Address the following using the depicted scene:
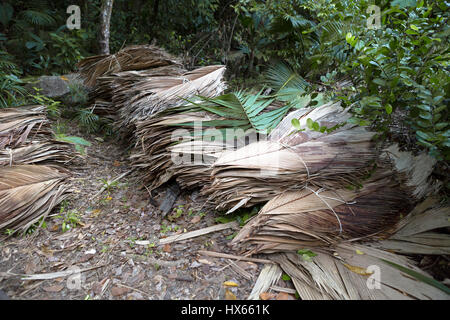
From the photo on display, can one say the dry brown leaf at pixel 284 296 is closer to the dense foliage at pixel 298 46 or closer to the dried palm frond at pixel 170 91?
the dense foliage at pixel 298 46

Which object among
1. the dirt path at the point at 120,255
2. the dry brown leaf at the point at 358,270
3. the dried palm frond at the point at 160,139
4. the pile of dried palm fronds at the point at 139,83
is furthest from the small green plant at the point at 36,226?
the dry brown leaf at the point at 358,270

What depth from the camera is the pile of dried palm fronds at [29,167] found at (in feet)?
6.55

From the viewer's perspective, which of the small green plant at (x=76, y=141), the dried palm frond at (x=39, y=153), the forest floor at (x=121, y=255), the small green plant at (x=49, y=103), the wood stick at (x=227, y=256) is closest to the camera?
the forest floor at (x=121, y=255)

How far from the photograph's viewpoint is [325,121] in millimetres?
2080

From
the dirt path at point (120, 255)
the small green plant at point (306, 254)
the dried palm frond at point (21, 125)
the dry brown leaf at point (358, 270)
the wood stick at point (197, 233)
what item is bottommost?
the dirt path at point (120, 255)

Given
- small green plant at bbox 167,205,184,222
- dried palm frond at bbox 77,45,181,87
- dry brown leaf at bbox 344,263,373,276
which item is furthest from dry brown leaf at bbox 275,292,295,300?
dried palm frond at bbox 77,45,181,87

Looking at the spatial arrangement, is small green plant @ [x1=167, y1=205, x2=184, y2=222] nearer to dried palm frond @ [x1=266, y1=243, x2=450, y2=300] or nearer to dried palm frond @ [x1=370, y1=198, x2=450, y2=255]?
dried palm frond @ [x1=266, y1=243, x2=450, y2=300]

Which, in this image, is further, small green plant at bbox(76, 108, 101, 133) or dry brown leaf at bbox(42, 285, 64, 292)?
small green plant at bbox(76, 108, 101, 133)

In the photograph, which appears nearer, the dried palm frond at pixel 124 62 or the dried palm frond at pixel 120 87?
the dried palm frond at pixel 120 87

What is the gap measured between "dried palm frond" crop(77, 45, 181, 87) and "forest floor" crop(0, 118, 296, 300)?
1.42 metres

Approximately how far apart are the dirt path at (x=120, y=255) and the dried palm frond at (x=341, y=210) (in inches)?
9.6

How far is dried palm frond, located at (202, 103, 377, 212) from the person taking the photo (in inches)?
72.6

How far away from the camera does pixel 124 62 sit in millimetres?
3211
